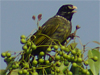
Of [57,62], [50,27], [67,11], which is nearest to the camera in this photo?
[57,62]

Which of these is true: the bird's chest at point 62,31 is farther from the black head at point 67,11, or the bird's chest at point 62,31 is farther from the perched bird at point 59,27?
the black head at point 67,11

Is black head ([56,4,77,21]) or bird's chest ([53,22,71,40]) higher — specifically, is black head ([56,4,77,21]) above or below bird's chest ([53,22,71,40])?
above

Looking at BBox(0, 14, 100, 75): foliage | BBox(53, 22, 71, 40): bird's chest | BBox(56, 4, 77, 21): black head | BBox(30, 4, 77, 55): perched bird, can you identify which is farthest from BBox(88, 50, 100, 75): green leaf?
BBox(56, 4, 77, 21): black head

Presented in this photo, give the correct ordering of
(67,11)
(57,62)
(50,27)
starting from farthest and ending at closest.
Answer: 1. (67,11)
2. (50,27)
3. (57,62)

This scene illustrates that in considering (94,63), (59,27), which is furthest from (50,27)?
(94,63)

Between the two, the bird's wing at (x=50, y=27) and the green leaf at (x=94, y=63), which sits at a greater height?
the bird's wing at (x=50, y=27)

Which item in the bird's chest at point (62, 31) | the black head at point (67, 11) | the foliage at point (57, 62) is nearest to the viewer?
the foliage at point (57, 62)

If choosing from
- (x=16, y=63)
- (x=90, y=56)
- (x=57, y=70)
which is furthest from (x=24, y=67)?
(x=90, y=56)

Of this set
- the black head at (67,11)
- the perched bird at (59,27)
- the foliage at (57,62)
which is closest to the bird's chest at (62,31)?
the perched bird at (59,27)

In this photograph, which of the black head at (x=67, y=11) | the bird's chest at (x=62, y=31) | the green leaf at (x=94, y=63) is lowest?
the green leaf at (x=94, y=63)

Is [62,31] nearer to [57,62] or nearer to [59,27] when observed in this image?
[59,27]

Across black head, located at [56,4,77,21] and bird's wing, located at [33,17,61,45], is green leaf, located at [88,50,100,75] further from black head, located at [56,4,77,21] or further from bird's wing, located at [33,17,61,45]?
black head, located at [56,4,77,21]

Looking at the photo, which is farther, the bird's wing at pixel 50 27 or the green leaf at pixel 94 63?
the bird's wing at pixel 50 27

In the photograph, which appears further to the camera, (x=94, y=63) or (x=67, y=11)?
(x=67, y=11)
